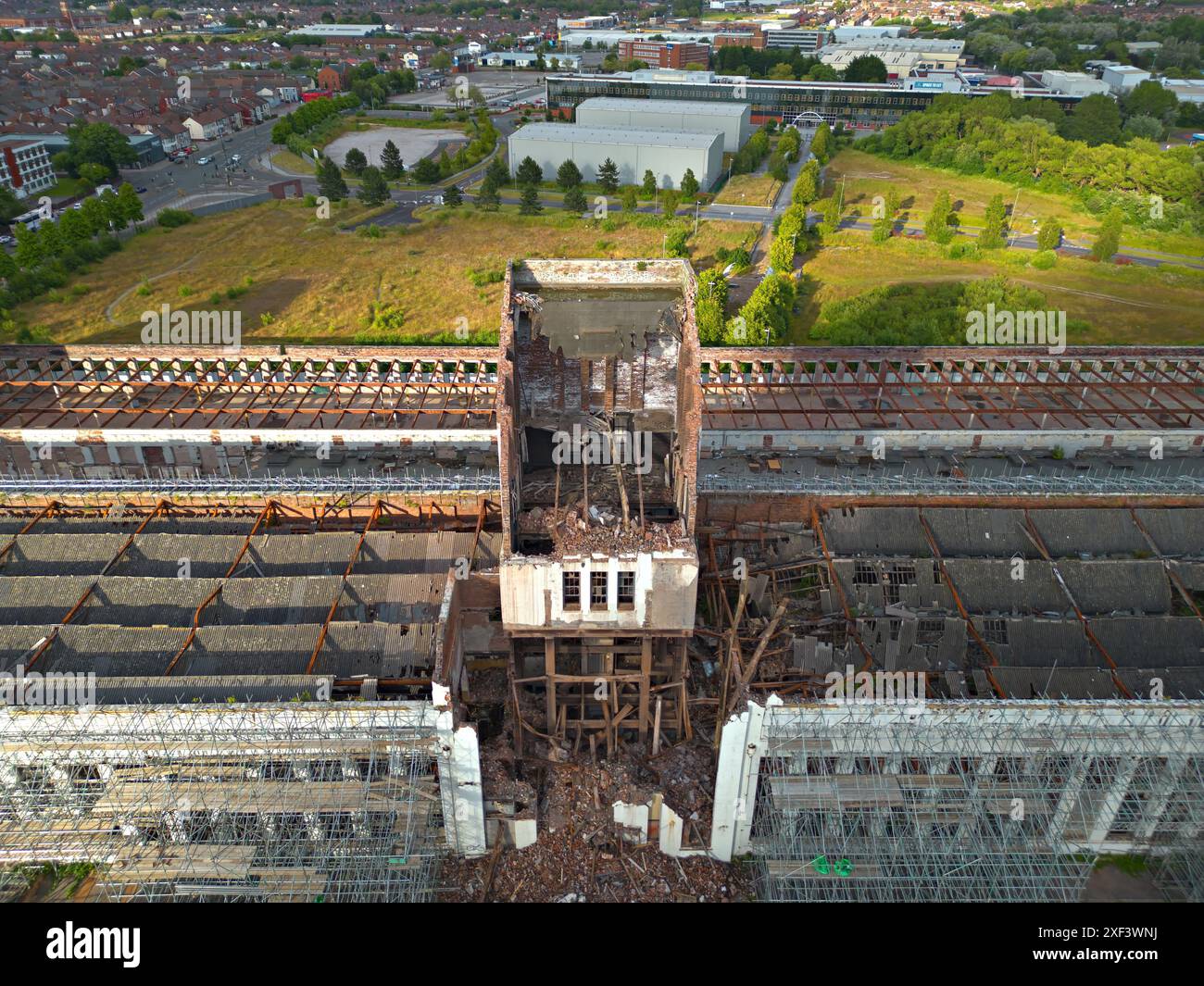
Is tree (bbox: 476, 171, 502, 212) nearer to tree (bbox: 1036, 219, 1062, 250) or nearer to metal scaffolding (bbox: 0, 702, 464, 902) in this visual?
tree (bbox: 1036, 219, 1062, 250)

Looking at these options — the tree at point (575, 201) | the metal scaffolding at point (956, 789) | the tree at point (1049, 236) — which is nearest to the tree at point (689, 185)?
the tree at point (575, 201)

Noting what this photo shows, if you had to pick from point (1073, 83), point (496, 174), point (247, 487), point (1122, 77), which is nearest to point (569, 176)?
point (496, 174)

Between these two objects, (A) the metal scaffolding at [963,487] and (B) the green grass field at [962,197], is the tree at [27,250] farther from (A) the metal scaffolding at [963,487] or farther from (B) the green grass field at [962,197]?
(B) the green grass field at [962,197]

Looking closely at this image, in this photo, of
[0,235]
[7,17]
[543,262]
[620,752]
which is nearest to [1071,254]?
[543,262]

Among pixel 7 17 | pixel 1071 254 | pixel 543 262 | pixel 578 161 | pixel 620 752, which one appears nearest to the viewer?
pixel 620 752

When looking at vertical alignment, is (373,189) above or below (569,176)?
below

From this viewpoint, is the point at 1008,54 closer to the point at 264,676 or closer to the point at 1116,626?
the point at 1116,626

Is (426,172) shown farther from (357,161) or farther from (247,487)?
(247,487)
